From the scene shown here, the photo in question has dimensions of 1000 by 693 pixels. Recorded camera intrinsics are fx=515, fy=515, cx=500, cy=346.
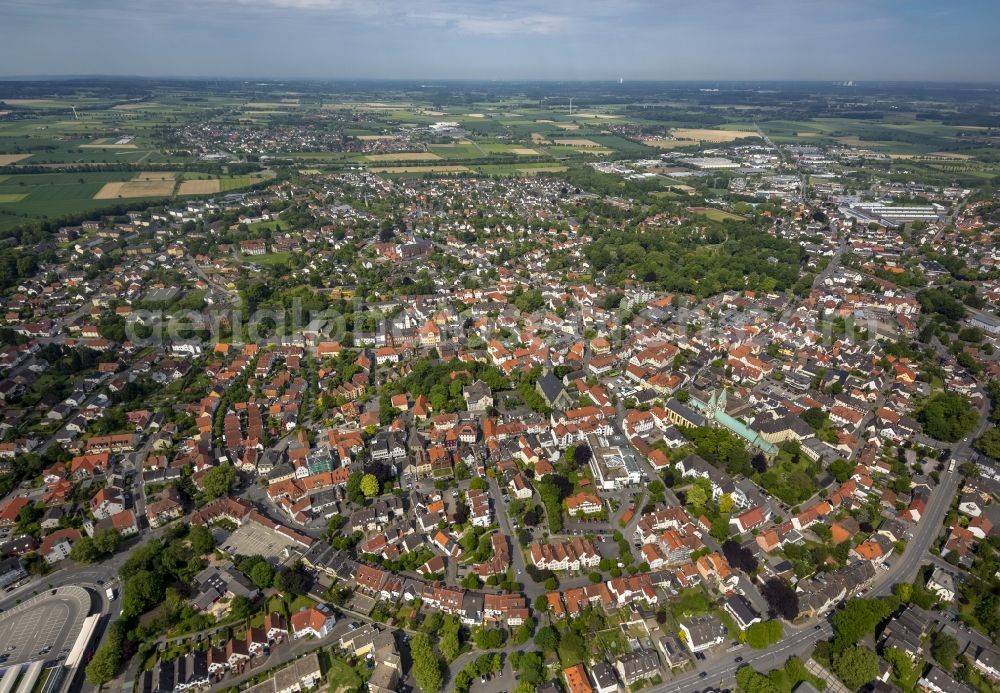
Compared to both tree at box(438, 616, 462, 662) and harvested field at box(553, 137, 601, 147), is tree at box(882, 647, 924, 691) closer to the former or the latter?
tree at box(438, 616, 462, 662)

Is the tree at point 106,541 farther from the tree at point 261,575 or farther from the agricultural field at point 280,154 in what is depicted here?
the agricultural field at point 280,154

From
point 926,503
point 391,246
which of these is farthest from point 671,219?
point 926,503

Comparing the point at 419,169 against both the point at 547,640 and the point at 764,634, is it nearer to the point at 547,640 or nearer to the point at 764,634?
the point at 547,640

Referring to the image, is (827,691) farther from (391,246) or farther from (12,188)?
(12,188)

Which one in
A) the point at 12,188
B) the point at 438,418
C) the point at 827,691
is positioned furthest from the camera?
the point at 12,188

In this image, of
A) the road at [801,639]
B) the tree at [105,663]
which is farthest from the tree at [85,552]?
the road at [801,639]

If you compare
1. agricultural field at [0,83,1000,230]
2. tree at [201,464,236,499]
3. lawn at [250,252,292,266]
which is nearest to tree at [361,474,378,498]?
tree at [201,464,236,499]
